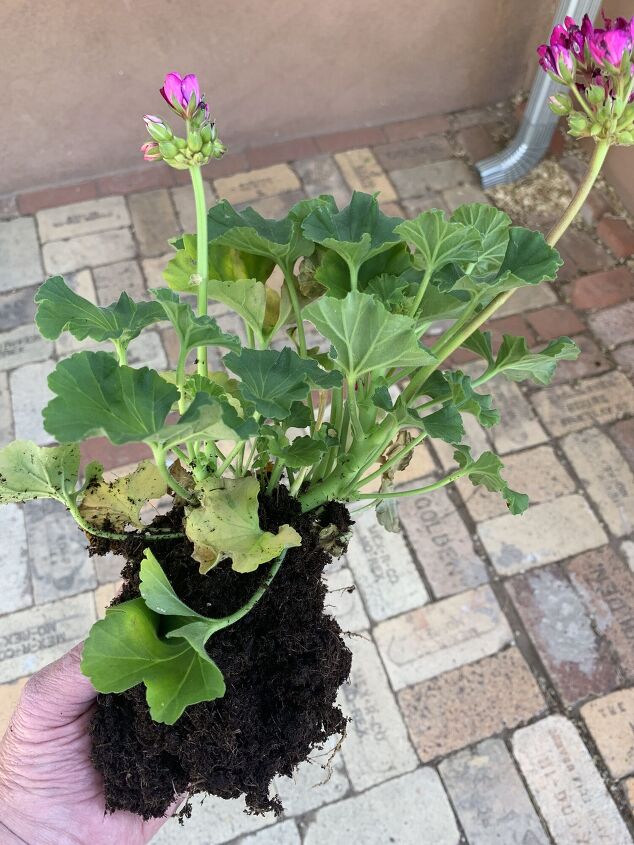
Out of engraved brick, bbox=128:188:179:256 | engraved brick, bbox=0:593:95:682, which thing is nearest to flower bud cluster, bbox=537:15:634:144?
engraved brick, bbox=0:593:95:682

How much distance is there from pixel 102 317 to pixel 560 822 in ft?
4.82

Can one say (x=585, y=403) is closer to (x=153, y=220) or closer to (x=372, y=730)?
(x=372, y=730)

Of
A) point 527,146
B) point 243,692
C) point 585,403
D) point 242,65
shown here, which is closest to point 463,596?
point 585,403

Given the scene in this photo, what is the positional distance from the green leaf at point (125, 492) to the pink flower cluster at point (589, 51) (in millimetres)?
650

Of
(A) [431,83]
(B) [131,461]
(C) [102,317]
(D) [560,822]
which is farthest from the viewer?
(A) [431,83]

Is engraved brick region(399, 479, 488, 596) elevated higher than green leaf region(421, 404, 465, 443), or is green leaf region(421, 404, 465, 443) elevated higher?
green leaf region(421, 404, 465, 443)

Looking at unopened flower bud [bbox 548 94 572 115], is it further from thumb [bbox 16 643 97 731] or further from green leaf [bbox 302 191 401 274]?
thumb [bbox 16 643 97 731]

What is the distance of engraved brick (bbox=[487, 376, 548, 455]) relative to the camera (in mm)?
2043

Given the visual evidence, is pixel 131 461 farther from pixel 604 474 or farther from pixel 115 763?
pixel 604 474

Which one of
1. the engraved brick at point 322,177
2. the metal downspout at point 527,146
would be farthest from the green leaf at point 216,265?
the metal downspout at point 527,146

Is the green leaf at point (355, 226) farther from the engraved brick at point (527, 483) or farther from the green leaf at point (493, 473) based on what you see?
the engraved brick at point (527, 483)

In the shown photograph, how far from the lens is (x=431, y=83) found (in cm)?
280

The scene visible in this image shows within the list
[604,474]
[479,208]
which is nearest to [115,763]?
[479,208]

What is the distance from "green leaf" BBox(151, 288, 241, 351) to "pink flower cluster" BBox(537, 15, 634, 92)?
1.33 feet
